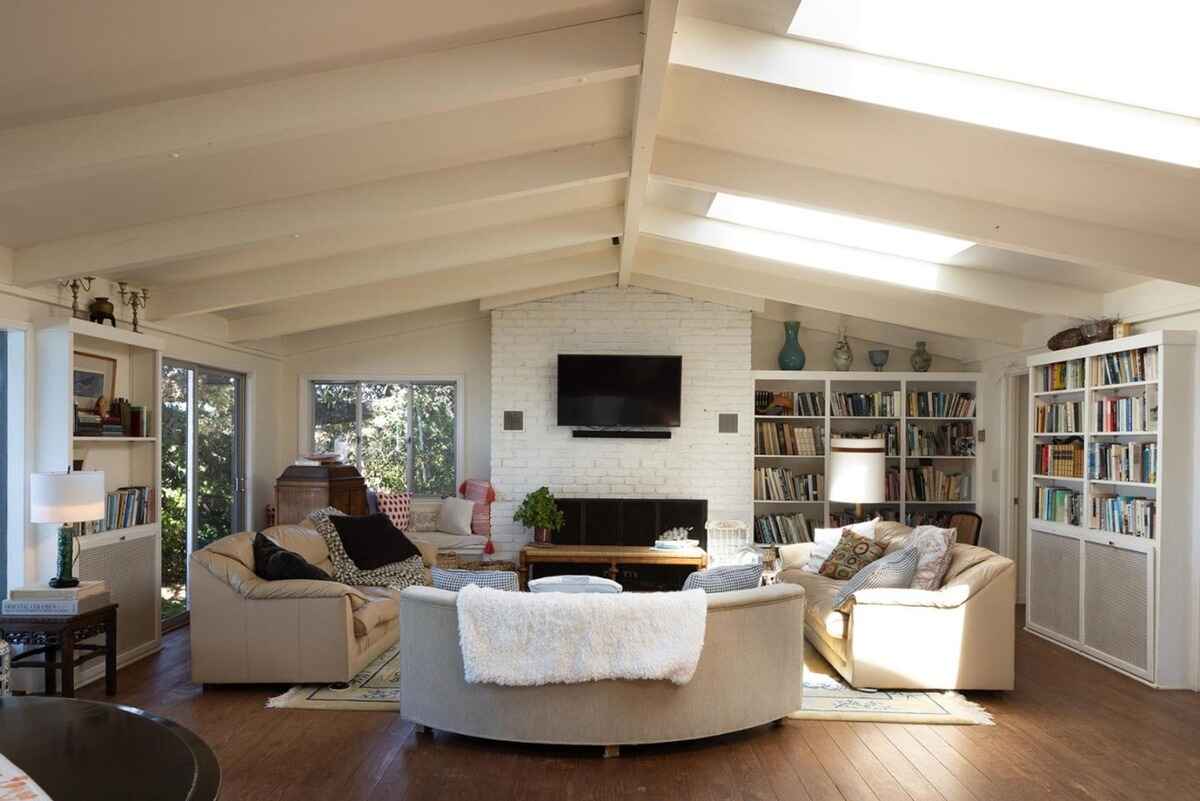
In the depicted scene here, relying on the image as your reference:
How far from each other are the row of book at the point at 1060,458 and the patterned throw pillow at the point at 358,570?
181 inches

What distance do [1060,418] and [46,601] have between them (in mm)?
6442

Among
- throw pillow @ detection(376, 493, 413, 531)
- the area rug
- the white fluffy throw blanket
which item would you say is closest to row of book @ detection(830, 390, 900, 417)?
the area rug

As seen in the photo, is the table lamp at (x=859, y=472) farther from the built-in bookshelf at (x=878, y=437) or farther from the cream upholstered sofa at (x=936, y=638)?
the cream upholstered sofa at (x=936, y=638)

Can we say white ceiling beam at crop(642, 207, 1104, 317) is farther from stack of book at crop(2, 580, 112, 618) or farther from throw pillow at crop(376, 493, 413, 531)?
stack of book at crop(2, 580, 112, 618)

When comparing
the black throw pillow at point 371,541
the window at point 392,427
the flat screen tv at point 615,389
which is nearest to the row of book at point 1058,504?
the flat screen tv at point 615,389

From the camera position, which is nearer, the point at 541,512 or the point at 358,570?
the point at 358,570

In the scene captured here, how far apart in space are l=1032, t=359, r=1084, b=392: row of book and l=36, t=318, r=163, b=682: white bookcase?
6.16 meters

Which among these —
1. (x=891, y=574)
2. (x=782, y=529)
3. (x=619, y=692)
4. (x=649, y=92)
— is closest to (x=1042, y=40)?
(x=649, y=92)

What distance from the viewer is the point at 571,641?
4051mm

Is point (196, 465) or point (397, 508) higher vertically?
point (196, 465)

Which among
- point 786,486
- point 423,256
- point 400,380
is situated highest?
point 423,256

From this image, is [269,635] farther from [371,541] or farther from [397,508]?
[397,508]

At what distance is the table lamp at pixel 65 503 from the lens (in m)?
4.72

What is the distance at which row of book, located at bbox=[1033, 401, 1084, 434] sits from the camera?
6418 mm
